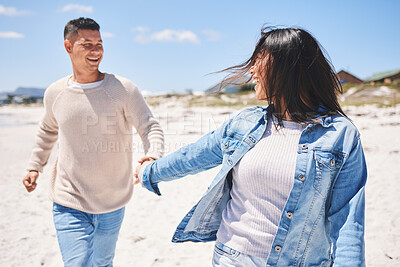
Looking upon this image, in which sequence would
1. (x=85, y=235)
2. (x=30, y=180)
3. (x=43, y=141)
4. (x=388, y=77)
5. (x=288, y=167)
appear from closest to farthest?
(x=288, y=167) < (x=85, y=235) < (x=30, y=180) < (x=43, y=141) < (x=388, y=77)

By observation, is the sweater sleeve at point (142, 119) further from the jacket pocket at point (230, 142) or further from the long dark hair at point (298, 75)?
the long dark hair at point (298, 75)

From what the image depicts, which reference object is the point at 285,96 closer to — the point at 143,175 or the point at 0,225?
the point at 143,175

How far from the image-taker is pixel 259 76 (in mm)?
1659

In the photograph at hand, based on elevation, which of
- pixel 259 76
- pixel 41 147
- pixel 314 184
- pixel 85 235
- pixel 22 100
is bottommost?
pixel 22 100

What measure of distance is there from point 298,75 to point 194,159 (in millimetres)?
694

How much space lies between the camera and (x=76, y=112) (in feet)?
8.03

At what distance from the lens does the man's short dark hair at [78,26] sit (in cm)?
249

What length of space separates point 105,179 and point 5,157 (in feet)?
36.4

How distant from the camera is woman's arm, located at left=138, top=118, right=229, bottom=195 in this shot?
175cm

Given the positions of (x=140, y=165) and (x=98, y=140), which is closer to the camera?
(x=140, y=165)

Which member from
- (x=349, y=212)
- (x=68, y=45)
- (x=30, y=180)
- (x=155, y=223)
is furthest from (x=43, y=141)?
(x=155, y=223)

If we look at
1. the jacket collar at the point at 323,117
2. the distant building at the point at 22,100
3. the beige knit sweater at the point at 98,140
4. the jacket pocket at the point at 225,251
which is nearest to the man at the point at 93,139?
the beige knit sweater at the point at 98,140

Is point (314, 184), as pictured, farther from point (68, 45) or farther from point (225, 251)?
point (68, 45)

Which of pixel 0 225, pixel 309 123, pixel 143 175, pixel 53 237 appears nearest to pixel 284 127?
pixel 309 123
